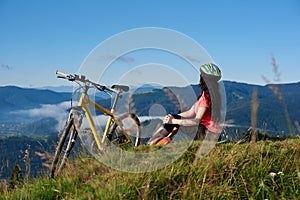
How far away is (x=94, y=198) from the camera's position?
3.39m

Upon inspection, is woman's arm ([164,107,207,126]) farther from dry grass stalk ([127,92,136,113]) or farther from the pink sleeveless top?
dry grass stalk ([127,92,136,113])

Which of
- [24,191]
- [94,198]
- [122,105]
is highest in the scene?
[122,105]

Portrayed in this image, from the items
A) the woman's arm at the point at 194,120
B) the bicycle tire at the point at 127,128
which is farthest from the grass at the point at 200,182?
the bicycle tire at the point at 127,128

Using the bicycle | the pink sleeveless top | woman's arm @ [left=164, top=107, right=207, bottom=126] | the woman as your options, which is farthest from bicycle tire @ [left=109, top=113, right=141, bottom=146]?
the pink sleeveless top

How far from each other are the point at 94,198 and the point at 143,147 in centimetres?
249

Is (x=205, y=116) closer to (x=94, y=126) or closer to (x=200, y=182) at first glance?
(x=94, y=126)

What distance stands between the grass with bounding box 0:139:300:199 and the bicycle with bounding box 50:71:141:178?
1721 mm

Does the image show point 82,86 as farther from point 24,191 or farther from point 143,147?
point 24,191

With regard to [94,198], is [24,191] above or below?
below

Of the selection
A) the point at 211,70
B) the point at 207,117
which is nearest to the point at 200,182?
the point at 207,117

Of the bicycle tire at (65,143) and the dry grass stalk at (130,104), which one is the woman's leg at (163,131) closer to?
the dry grass stalk at (130,104)

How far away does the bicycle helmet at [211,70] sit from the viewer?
19.8 ft

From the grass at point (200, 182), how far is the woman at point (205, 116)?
154cm

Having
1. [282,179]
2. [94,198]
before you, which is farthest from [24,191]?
[282,179]
